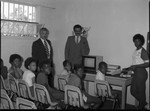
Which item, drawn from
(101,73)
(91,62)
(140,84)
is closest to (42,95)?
(101,73)

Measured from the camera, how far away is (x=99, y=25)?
523 centimetres

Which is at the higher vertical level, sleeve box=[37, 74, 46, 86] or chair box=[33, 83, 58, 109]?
sleeve box=[37, 74, 46, 86]

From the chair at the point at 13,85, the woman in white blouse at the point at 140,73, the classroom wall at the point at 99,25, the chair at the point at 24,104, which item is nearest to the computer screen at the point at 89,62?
the classroom wall at the point at 99,25

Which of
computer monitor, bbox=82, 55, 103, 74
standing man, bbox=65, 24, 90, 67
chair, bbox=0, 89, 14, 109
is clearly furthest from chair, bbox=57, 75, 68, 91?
chair, bbox=0, 89, 14, 109

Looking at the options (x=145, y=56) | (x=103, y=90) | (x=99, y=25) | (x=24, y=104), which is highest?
(x=99, y=25)

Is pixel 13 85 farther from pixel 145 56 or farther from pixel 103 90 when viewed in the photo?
pixel 145 56

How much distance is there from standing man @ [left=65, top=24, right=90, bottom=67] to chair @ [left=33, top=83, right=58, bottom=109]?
1.86 meters

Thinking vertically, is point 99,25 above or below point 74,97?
above

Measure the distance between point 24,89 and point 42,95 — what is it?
0.38 m

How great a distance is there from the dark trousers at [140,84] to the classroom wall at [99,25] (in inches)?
24.2

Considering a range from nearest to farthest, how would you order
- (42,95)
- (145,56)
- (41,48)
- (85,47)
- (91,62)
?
(42,95) → (145,56) → (91,62) → (41,48) → (85,47)

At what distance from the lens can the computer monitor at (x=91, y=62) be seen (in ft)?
15.5

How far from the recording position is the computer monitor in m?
4.73

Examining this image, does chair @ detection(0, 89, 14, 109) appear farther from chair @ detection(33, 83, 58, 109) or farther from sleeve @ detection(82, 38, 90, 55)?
sleeve @ detection(82, 38, 90, 55)
